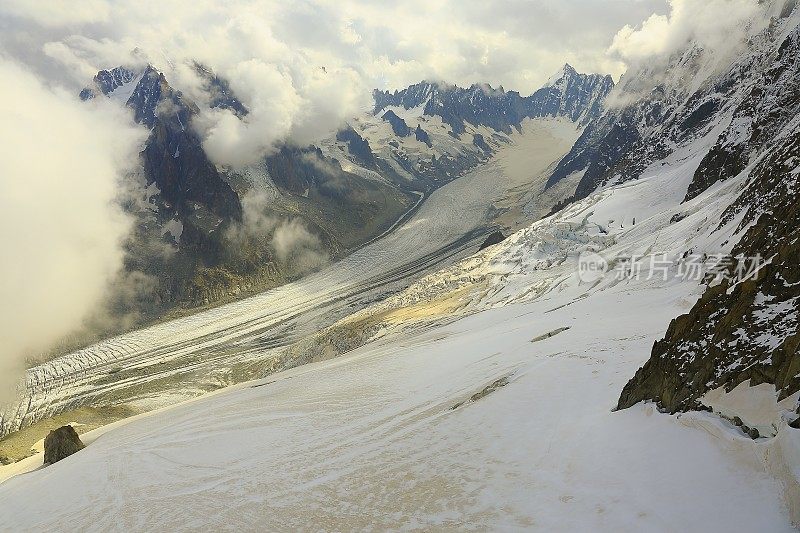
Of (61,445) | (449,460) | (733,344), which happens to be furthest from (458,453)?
(61,445)

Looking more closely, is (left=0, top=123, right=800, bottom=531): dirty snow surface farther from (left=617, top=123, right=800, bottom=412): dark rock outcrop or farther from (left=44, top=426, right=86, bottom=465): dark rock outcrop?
(left=44, top=426, right=86, bottom=465): dark rock outcrop

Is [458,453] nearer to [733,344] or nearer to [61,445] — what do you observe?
[733,344]

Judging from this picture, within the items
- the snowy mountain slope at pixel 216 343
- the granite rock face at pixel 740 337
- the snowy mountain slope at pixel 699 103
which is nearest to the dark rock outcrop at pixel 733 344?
the granite rock face at pixel 740 337

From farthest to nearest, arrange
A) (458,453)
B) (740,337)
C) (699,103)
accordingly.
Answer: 1. (699,103)
2. (458,453)
3. (740,337)

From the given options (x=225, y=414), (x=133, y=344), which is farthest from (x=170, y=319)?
(x=225, y=414)

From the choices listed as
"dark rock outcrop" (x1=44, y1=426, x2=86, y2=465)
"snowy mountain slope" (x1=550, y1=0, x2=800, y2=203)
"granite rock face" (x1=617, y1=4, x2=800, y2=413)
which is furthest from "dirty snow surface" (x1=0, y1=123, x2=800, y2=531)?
"snowy mountain slope" (x1=550, y1=0, x2=800, y2=203)
